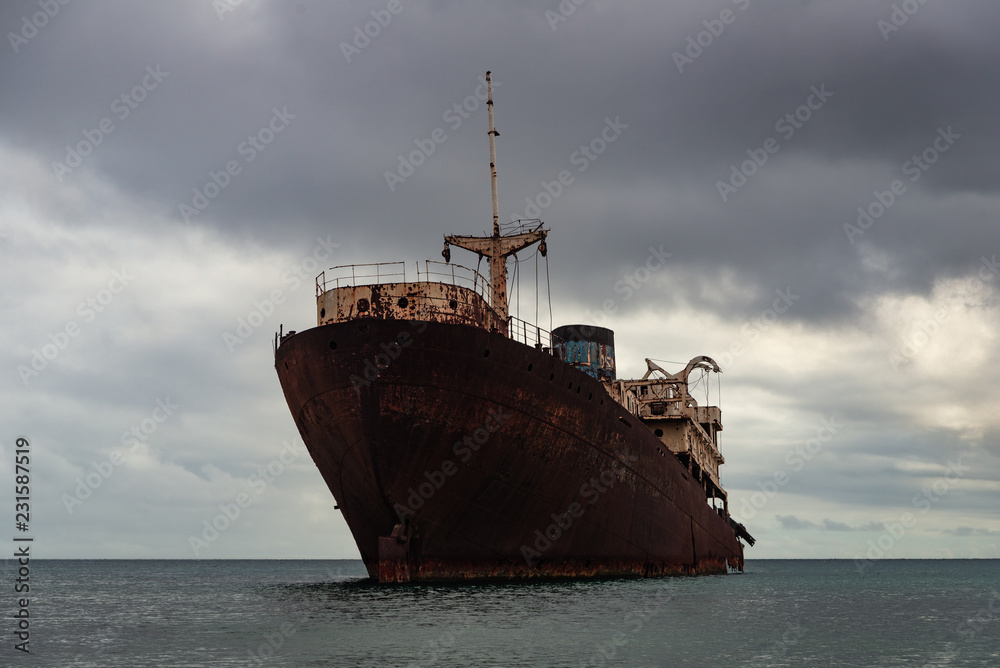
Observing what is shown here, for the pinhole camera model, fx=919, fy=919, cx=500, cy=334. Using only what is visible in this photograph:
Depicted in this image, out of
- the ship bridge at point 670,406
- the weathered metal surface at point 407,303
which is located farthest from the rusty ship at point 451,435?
the ship bridge at point 670,406

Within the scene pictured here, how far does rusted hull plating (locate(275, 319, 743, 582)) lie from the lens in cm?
2214

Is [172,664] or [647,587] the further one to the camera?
[647,587]

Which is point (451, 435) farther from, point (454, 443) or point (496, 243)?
point (496, 243)

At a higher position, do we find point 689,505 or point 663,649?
point 689,505

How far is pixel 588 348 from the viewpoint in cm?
3384

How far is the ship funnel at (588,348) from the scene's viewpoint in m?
33.6

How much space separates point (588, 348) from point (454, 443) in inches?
487

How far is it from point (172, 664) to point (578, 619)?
7.80m

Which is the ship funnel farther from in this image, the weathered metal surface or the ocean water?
the weathered metal surface

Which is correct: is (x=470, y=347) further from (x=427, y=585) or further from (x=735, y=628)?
(x=735, y=628)

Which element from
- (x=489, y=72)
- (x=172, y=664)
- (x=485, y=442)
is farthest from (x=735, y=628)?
(x=489, y=72)

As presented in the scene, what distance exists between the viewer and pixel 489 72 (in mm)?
30688

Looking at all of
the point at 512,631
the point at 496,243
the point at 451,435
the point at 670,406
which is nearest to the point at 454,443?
the point at 451,435

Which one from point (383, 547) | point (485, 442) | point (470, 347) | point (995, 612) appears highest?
point (470, 347)
